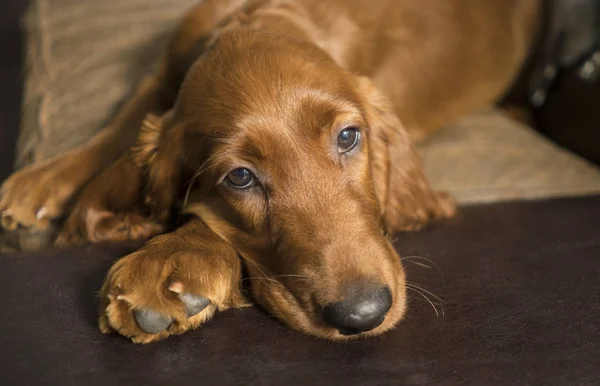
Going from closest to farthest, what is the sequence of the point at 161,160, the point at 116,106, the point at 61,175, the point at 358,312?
the point at 358,312 < the point at 161,160 < the point at 61,175 < the point at 116,106

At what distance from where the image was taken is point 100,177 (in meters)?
1.96

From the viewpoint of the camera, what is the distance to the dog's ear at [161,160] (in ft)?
5.92

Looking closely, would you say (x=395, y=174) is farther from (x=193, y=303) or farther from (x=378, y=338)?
(x=193, y=303)

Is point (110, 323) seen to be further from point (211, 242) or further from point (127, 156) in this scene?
point (127, 156)

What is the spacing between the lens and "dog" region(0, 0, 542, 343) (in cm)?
141

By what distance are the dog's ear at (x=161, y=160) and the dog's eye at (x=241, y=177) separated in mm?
197

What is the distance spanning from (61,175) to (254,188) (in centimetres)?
82

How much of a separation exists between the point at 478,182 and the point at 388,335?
37.1 inches

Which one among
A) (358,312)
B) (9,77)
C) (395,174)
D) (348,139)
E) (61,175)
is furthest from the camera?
(9,77)

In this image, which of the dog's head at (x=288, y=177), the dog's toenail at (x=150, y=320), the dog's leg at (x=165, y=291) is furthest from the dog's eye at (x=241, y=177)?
the dog's toenail at (x=150, y=320)

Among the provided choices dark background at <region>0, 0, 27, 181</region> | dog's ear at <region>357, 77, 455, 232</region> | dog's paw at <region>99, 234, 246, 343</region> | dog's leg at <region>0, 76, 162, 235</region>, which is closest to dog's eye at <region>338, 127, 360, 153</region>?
dog's ear at <region>357, 77, 455, 232</region>

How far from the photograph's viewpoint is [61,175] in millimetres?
2182

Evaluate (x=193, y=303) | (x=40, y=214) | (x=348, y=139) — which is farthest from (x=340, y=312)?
(x=40, y=214)

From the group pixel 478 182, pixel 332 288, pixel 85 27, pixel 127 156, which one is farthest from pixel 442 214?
pixel 85 27
